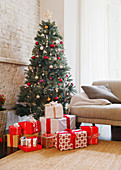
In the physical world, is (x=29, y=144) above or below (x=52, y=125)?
below

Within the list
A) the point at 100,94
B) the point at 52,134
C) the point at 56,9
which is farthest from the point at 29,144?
the point at 56,9

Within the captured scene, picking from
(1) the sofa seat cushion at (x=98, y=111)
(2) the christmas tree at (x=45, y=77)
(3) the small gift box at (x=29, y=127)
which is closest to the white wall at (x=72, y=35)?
(2) the christmas tree at (x=45, y=77)

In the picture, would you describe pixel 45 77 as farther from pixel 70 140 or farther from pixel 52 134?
pixel 70 140

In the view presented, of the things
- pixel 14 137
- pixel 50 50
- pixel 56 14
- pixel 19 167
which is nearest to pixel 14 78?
pixel 50 50

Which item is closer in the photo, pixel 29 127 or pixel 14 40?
pixel 29 127

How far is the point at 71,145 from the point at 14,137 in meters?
0.72

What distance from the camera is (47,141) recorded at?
2.50 metres

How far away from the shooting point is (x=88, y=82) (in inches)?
207

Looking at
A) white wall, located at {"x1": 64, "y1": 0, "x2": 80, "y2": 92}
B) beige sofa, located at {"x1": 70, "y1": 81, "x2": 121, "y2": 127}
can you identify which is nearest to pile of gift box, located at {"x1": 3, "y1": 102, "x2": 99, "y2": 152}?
beige sofa, located at {"x1": 70, "y1": 81, "x2": 121, "y2": 127}

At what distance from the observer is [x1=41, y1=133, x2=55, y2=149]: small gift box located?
2.50m

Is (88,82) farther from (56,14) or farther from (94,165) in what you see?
(94,165)

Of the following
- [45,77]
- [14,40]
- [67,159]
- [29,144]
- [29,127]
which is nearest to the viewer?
[67,159]

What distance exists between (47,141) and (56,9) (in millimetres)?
3405

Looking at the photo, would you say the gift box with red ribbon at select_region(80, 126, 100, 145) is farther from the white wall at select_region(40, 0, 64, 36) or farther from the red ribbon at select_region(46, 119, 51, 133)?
the white wall at select_region(40, 0, 64, 36)
